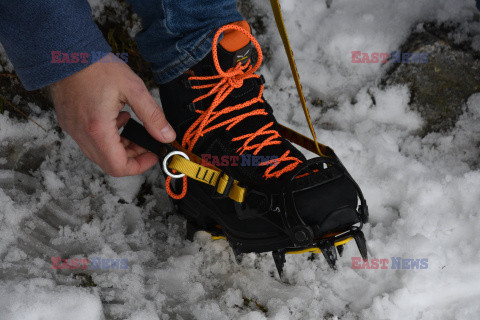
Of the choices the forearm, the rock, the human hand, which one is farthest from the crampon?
the rock

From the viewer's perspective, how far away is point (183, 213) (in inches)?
55.0

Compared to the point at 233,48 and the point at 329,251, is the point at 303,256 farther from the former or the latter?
the point at 233,48

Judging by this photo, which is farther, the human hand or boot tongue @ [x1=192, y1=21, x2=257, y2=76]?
boot tongue @ [x1=192, y1=21, x2=257, y2=76]

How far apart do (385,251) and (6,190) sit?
4.28ft

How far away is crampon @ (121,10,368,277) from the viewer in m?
1.11

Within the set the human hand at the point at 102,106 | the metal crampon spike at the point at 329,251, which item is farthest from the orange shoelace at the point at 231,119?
the metal crampon spike at the point at 329,251

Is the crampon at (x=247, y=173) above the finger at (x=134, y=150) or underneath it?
above

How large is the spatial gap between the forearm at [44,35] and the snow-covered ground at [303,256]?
1.71 ft

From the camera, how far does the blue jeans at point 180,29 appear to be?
1.13 m

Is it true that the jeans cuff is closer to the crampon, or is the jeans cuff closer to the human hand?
the crampon

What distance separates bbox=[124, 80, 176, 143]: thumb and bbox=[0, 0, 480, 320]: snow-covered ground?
428 mm

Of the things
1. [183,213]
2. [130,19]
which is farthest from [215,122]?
[130,19]

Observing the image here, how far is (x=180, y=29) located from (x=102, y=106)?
13.1 inches

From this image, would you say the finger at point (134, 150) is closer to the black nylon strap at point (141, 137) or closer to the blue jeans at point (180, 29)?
the black nylon strap at point (141, 137)
